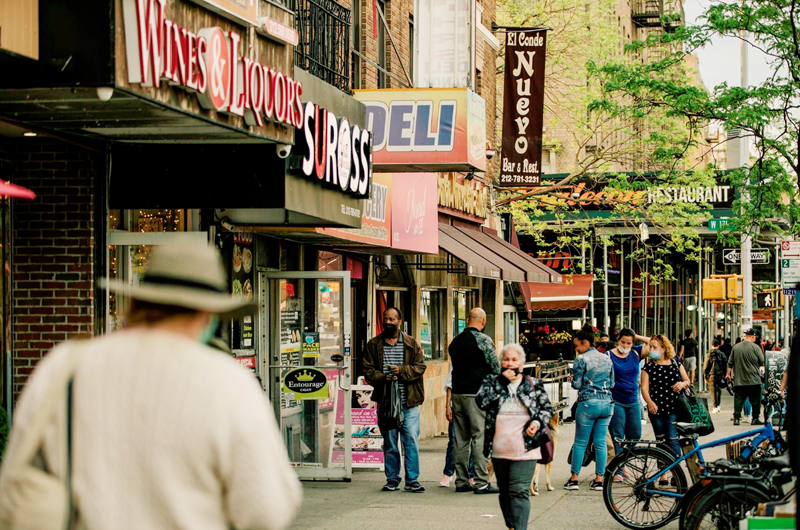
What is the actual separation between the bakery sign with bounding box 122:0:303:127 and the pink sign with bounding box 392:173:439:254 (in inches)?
237

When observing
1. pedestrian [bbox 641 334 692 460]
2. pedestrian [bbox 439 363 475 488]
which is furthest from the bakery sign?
pedestrian [bbox 641 334 692 460]

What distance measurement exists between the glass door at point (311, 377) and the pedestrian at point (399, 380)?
64 centimetres

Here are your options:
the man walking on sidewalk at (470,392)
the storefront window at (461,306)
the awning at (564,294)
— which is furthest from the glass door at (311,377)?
the awning at (564,294)

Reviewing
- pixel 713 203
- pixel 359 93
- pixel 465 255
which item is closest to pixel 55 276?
pixel 359 93

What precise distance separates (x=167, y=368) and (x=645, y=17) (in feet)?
166

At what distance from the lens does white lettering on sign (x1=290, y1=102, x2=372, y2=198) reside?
10469mm

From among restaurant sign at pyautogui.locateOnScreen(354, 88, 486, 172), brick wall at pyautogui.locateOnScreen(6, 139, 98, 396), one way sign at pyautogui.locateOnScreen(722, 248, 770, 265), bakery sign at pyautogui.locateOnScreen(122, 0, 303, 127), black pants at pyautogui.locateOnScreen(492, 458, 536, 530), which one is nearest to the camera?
bakery sign at pyautogui.locateOnScreen(122, 0, 303, 127)

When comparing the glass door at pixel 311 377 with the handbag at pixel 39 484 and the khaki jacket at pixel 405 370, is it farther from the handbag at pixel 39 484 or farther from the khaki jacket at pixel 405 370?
the handbag at pixel 39 484

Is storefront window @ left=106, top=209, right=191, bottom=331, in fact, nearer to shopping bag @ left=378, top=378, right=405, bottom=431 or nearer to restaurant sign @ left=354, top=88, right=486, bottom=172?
shopping bag @ left=378, top=378, right=405, bottom=431

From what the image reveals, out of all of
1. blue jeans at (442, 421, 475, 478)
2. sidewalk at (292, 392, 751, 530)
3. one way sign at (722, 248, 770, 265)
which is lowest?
sidewalk at (292, 392, 751, 530)

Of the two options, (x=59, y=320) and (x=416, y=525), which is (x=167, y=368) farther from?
(x=416, y=525)

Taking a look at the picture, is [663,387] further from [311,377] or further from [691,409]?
[311,377]

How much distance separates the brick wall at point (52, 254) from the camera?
968cm

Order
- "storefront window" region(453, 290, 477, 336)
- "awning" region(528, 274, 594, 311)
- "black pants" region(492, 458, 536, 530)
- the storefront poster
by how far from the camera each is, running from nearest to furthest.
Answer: "black pants" region(492, 458, 536, 530)
the storefront poster
"storefront window" region(453, 290, 477, 336)
"awning" region(528, 274, 594, 311)
